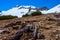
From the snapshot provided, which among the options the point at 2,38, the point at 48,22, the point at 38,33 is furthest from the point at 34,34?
the point at 48,22

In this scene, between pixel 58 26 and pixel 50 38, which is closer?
pixel 50 38

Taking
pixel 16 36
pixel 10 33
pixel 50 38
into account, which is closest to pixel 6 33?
pixel 10 33

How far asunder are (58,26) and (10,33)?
3903mm

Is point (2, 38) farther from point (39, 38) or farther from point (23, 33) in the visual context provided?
point (39, 38)

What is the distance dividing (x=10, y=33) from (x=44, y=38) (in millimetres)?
3108

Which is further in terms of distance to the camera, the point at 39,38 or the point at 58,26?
the point at 58,26

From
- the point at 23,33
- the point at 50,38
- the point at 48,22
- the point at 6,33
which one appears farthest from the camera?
the point at 48,22

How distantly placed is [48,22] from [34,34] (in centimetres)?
422

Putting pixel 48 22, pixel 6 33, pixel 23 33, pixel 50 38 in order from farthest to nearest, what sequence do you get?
1. pixel 48 22
2. pixel 6 33
3. pixel 23 33
4. pixel 50 38

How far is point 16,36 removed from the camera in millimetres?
15555

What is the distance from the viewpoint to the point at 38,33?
15.4m

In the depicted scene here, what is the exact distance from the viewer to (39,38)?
14.9 m

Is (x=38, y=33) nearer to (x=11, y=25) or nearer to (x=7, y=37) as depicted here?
(x=7, y=37)

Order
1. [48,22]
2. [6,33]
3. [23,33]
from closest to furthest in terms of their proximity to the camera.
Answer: [23,33]
[6,33]
[48,22]
